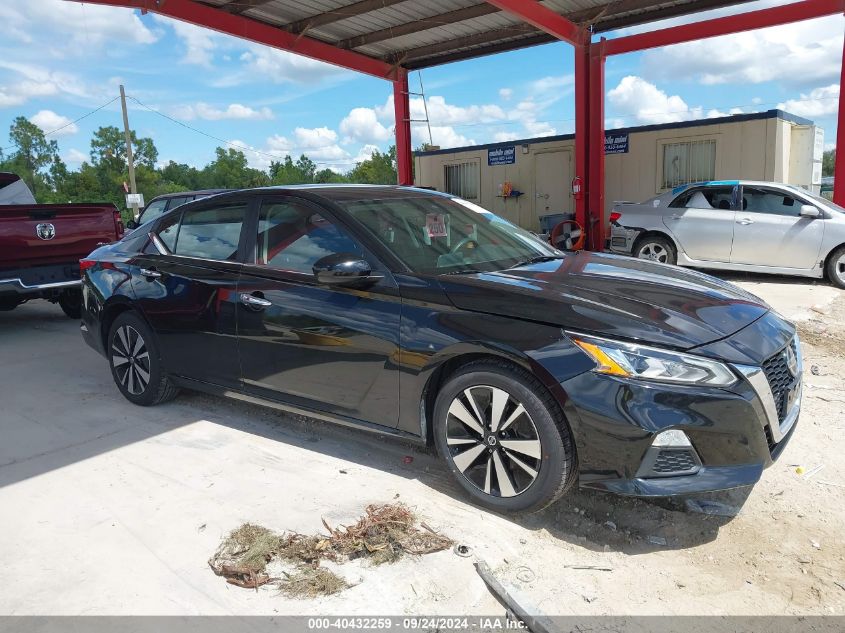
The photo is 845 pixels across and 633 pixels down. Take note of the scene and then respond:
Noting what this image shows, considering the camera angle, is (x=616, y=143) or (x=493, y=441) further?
(x=616, y=143)

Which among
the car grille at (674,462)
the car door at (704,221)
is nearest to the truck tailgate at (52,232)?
the car grille at (674,462)

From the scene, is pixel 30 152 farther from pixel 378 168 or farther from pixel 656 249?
pixel 656 249

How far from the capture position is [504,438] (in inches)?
119

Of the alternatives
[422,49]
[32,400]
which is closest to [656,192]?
[422,49]

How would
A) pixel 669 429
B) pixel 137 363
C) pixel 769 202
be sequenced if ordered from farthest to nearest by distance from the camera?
pixel 769 202, pixel 137 363, pixel 669 429

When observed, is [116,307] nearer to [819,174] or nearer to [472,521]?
[472,521]

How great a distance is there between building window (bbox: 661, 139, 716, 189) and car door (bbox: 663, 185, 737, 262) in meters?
3.68

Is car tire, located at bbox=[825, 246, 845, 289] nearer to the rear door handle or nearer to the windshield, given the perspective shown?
the windshield

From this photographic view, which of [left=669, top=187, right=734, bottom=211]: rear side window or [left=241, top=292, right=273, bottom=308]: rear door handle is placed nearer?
[left=241, top=292, right=273, bottom=308]: rear door handle

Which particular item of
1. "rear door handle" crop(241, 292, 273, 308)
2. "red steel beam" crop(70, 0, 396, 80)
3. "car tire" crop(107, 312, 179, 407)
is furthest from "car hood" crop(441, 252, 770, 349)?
"red steel beam" crop(70, 0, 396, 80)

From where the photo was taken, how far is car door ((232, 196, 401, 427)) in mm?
3416

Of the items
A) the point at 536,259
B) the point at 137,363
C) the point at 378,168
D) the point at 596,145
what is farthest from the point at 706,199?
the point at 378,168

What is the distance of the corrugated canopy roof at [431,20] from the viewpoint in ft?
41.7

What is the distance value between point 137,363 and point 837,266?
9.29m
